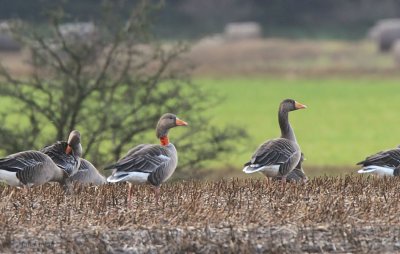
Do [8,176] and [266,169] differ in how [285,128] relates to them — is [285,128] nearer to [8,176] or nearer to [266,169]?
[266,169]

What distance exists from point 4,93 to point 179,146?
3219 millimetres

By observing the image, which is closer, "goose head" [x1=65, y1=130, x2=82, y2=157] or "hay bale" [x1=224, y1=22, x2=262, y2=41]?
"goose head" [x1=65, y1=130, x2=82, y2=157]

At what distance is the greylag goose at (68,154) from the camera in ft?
47.1

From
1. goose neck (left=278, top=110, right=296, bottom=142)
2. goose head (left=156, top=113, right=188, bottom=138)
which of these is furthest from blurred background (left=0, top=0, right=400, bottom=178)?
goose head (left=156, top=113, right=188, bottom=138)

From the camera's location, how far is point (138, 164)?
14.0 meters

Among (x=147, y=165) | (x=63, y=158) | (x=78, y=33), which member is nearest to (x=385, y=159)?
(x=147, y=165)

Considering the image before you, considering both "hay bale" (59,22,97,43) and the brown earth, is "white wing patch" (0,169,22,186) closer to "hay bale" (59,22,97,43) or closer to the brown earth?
"hay bale" (59,22,97,43)

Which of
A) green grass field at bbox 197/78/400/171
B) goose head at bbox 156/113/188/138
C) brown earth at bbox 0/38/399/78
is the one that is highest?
brown earth at bbox 0/38/399/78

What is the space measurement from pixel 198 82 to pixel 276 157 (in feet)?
A: 120

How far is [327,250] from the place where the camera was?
10.7 meters

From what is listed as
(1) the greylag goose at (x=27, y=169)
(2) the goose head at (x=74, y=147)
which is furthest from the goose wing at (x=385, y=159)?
(1) the greylag goose at (x=27, y=169)

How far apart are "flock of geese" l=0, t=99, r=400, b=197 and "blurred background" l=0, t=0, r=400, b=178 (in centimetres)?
584

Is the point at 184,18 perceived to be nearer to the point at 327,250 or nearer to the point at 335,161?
the point at 335,161

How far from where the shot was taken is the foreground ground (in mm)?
10695
